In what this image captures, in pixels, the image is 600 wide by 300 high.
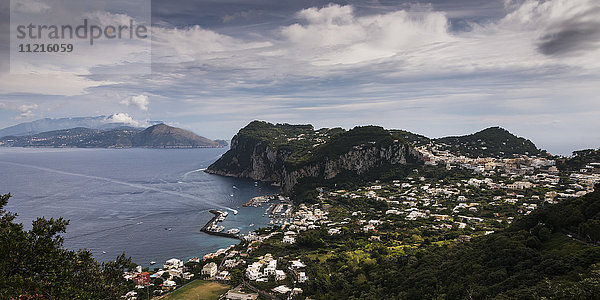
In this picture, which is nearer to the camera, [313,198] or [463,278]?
[463,278]

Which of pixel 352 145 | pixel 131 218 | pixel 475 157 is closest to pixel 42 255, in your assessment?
pixel 131 218

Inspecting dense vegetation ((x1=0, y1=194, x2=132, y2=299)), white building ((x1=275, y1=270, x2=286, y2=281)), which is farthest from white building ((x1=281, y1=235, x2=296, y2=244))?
dense vegetation ((x1=0, y1=194, x2=132, y2=299))

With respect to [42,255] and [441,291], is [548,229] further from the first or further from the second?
[42,255]

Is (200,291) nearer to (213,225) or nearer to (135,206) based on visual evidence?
(213,225)

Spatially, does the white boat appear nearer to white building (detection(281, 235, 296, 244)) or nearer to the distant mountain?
white building (detection(281, 235, 296, 244))

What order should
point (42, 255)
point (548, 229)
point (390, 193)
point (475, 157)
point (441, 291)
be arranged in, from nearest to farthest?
point (42, 255) → point (441, 291) → point (548, 229) → point (390, 193) → point (475, 157)

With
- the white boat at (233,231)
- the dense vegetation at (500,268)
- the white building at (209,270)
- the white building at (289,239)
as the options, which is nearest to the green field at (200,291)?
the white building at (209,270)

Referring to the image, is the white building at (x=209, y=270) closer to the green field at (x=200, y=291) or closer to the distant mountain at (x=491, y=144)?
the green field at (x=200, y=291)
